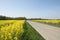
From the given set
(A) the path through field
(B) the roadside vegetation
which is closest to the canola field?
(B) the roadside vegetation

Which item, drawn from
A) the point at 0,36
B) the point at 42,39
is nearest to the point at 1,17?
the point at 42,39

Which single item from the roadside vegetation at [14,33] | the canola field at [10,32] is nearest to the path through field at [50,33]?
the roadside vegetation at [14,33]

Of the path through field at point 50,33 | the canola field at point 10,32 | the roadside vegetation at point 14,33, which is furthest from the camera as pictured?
the path through field at point 50,33

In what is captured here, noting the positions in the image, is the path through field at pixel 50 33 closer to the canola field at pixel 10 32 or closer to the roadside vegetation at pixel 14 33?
the roadside vegetation at pixel 14 33

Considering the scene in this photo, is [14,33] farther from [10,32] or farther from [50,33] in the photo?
[50,33]

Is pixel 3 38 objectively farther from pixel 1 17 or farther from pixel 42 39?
pixel 1 17

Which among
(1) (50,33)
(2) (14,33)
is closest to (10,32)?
(2) (14,33)

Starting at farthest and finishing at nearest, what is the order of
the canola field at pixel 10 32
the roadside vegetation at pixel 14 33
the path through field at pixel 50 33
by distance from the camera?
the path through field at pixel 50 33, the roadside vegetation at pixel 14 33, the canola field at pixel 10 32

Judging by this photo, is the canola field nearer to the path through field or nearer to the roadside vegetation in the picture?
the roadside vegetation

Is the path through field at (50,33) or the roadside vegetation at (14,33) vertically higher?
the roadside vegetation at (14,33)

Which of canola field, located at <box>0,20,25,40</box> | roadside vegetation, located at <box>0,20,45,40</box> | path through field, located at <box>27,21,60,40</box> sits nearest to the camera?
canola field, located at <box>0,20,25,40</box>

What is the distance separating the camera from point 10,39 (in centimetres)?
595

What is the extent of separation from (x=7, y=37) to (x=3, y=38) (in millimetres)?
225

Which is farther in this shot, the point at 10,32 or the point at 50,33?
the point at 50,33
